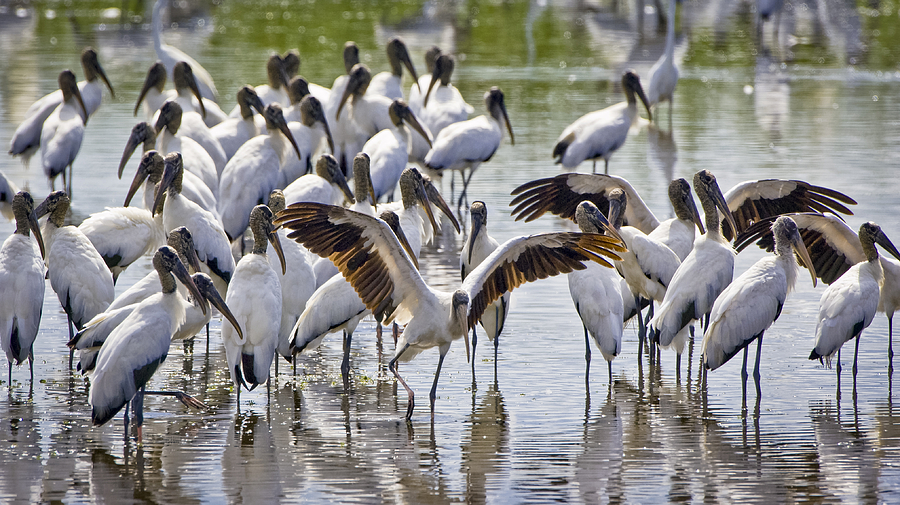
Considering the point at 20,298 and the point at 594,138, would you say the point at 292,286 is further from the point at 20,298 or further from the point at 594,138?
the point at 594,138

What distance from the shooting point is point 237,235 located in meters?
10.5

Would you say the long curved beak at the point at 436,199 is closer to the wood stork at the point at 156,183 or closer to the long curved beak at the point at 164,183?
the long curved beak at the point at 164,183

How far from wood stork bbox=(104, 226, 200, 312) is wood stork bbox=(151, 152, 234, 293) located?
0.94 metres

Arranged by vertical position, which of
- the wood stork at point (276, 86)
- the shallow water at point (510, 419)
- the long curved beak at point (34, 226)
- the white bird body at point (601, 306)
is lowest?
the shallow water at point (510, 419)

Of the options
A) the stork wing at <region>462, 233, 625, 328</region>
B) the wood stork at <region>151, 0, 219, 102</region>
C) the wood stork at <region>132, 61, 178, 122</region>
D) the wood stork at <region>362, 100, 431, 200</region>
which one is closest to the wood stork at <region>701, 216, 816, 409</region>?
the stork wing at <region>462, 233, 625, 328</region>

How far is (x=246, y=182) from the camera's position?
34.9 ft

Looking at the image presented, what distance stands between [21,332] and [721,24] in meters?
28.7

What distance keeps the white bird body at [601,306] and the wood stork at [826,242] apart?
3.94ft

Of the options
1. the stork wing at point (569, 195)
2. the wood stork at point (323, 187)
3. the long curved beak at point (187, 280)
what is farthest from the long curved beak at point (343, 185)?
the long curved beak at point (187, 280)

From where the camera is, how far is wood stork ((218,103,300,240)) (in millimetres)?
10469

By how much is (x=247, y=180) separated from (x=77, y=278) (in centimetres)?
302

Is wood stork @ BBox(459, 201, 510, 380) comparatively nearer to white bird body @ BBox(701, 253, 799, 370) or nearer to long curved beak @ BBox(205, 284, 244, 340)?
white bird body @ BBox(701, 253, 799, 370)

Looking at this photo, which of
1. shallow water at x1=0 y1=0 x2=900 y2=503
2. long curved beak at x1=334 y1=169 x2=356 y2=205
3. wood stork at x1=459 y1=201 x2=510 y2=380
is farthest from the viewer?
long curved beak at x1=334 y1=169 x2=356 y2=205

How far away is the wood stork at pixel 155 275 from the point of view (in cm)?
755
